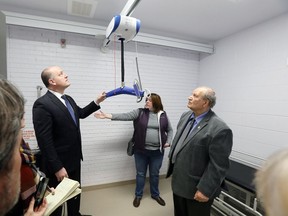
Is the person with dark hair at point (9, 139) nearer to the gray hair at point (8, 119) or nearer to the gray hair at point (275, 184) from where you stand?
the gray hair at point (8, 119)

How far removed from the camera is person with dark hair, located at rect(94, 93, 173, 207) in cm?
271

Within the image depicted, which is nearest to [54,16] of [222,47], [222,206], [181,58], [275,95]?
[181,58]

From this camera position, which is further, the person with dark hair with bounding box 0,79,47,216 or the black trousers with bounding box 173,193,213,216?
the black trousers with bounding box 173,193,213,216

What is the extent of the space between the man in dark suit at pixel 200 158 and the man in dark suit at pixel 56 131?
1.02 metres

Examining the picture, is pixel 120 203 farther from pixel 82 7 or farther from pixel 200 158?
pixel 82 7

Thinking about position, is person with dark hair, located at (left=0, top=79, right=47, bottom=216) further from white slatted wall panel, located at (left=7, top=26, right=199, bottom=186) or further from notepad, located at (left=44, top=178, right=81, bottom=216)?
white slatted wall panel, located at (left=7, top=26, right=199, bottom=186)

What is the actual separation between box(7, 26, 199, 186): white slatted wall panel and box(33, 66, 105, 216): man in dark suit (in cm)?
99

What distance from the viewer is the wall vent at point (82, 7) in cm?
217

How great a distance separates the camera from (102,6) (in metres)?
2.31

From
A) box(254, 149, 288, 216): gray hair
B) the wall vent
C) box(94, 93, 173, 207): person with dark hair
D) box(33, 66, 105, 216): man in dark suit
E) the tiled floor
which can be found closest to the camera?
box(254, 149, 288, 216): gray hair

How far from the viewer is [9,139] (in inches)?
20.4

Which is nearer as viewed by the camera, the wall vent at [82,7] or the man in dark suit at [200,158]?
the man in dark suit at [200,158]

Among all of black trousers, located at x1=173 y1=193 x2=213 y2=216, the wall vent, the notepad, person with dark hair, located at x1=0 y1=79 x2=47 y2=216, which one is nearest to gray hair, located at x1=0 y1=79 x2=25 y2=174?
person with dark hair, located at x1=0 y1=79 x2=47 y2=216

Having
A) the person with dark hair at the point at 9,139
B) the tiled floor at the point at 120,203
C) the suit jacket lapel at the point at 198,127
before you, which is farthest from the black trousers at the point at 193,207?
the person with dark hair at the point at 9,139
